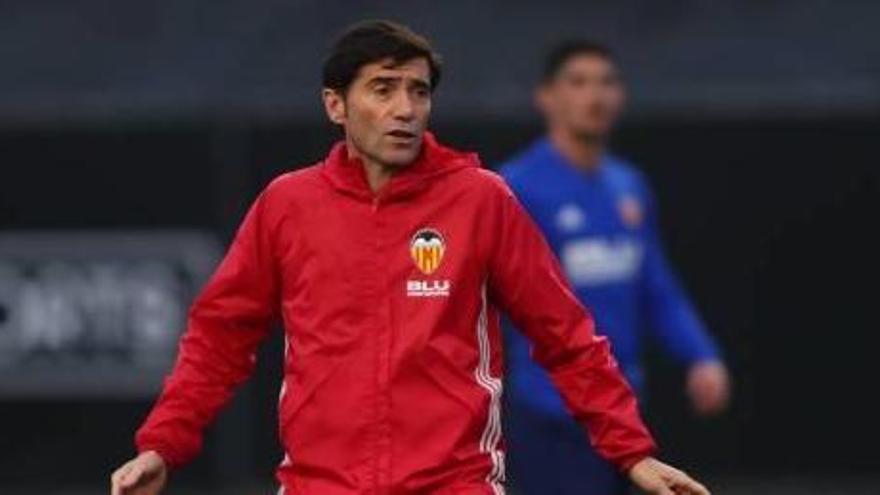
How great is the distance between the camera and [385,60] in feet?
22.4

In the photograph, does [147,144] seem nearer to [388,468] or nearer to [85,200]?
[85,200]

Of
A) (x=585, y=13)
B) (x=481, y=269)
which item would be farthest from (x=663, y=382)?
(x=481, y=269)

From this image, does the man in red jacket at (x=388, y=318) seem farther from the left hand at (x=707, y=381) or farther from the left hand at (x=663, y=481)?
the left hand at (x=707, y=381)

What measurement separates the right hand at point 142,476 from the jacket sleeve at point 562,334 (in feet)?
2.68

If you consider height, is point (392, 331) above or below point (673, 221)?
above

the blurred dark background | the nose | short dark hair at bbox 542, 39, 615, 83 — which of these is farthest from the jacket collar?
the blurred dark background

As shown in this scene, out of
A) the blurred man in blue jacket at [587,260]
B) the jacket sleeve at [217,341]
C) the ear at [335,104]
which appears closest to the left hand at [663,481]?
the jacket sleeve at [217,341]

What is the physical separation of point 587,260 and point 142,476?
11.1 feet

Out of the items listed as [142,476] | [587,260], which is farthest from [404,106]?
[587,260]

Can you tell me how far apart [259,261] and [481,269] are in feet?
1.58

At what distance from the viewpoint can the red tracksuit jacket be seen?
22.2ft

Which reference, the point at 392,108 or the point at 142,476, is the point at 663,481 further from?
the point at 142,476

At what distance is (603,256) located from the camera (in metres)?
10.0

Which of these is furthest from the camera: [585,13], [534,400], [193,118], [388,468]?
[585,13]
